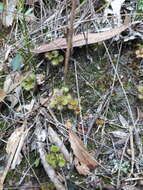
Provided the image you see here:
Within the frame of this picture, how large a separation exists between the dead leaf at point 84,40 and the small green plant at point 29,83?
178 millimetres

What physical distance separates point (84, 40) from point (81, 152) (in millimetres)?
649

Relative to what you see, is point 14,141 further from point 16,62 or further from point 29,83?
point 16,62

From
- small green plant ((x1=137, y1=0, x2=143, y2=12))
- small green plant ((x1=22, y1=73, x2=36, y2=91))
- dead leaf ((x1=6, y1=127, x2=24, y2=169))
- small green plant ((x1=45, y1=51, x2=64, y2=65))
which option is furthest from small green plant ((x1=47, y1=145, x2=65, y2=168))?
small green plant ((x1=137, y1=0, x2=143, y2=12))

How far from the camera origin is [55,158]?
1.47m

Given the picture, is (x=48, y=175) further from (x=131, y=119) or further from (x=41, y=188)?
(x=131, y=119)

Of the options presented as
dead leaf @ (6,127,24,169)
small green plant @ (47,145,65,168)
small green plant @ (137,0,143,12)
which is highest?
small green plant @ (137,0,143,12)

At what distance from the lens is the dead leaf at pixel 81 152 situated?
1471mm

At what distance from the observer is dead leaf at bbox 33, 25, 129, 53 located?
1.79 metres

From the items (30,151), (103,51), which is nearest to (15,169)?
(30,151)

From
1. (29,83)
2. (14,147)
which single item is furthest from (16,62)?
(14,147)

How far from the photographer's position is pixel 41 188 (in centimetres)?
143

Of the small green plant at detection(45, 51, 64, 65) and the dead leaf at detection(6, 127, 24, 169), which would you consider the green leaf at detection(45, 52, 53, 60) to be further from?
the dead leaf at detection(6, 127, 24, 169)

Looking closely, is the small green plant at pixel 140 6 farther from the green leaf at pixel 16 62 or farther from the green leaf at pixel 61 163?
the green leaf at pixel 61 163

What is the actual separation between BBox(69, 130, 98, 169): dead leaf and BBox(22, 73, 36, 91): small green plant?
1.16 feet
